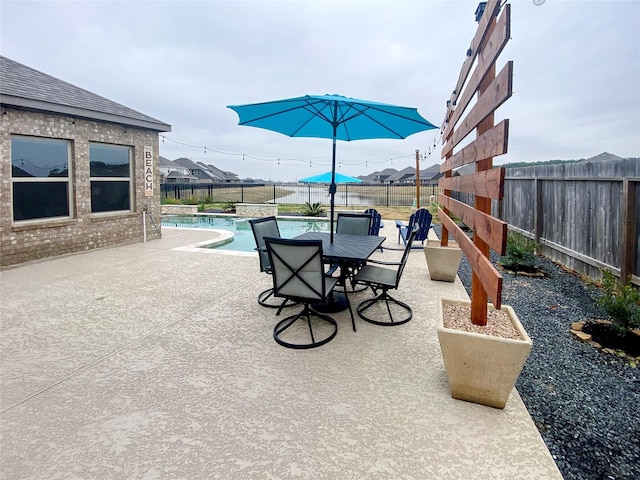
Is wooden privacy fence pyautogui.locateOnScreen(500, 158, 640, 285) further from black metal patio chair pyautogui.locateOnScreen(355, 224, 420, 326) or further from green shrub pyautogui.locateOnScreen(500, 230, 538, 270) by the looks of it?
black metal patio chair pyautogui.locateOnScreen(355, 224, 420, 326)

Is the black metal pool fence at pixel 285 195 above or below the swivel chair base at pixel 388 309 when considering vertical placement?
above

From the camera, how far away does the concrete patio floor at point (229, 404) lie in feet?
6.12

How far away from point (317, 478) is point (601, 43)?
24.6 ft

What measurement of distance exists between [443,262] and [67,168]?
7.31 meters

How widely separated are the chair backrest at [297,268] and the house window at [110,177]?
6478 millimetres

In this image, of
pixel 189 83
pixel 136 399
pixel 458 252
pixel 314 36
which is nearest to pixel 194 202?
pixel 189 83

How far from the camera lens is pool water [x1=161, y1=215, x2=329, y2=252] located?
411 inches

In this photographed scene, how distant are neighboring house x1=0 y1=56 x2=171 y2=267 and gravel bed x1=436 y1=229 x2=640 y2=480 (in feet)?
26.0

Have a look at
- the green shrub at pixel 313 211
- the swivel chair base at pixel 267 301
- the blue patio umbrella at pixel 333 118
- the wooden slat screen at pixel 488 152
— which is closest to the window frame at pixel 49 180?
the blue patio umbrella at pixel 333 118

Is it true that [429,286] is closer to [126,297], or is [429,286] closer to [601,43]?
[126,297]

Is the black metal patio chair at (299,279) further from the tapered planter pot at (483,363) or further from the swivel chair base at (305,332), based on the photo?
the tapered planter pot at (483,363)

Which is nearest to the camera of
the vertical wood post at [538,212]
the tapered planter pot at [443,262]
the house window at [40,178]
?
the tapered planter pot at [443,262]

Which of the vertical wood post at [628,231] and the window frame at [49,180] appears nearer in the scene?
the vertical wood post at [628,231]

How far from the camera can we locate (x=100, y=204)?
810 cm
